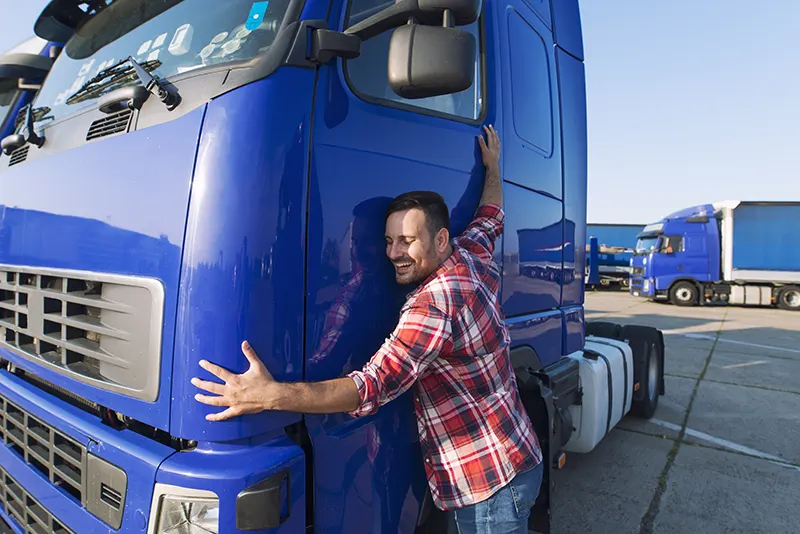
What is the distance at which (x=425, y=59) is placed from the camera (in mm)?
1546

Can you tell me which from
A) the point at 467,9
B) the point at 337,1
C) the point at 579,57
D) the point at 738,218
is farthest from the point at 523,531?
the point at 738,218

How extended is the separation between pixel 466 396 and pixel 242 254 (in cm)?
91

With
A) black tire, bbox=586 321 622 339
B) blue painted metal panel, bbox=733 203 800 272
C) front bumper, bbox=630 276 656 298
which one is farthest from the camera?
front bumper, bbox=630 276 656 298

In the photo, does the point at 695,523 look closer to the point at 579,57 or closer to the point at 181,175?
the point at 579,57

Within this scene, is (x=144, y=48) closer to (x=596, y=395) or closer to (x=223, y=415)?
(x=223, y=415)

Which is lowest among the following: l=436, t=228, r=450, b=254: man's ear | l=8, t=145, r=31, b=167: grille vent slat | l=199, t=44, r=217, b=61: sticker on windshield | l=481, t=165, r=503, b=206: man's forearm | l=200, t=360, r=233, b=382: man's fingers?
l=200, t=360, r=233, b=382: man's fingers

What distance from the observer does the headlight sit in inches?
51.9

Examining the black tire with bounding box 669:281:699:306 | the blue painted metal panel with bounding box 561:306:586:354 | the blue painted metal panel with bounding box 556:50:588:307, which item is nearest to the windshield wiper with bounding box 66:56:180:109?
the blue painted metal panel with bounding box 556:50:588:307

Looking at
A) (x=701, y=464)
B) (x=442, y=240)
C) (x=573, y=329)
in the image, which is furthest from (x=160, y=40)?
(x=701, y=464)

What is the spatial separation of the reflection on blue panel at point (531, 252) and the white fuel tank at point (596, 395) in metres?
0.72

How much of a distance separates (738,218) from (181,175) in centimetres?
1893

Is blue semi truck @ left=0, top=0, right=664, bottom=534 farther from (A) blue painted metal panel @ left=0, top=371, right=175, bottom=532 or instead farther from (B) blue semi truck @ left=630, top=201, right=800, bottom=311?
(B) blue semi truck @ left=630, top=201, right=800, bottom=311

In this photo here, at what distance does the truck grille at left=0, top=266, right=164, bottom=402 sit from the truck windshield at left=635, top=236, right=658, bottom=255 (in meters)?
18.8

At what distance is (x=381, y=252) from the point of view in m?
1.70
